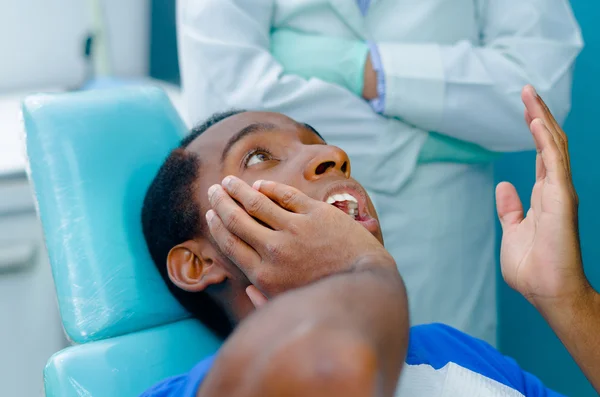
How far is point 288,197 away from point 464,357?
453 mm

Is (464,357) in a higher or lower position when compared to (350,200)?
lower

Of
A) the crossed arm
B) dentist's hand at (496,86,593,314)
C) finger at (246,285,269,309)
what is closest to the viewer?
the crossed arm

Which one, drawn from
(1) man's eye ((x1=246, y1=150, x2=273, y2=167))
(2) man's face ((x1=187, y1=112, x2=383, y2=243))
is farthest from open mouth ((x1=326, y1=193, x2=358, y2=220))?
(1) man's eye ((x1=246, y1=150, x2=273, y2=167))

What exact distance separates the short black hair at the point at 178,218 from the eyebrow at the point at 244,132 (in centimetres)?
6

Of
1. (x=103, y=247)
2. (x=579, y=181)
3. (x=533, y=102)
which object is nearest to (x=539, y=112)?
(x=533, y=102)

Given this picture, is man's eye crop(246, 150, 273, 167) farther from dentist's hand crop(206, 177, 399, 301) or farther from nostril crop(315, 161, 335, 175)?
dentist's hand crop(206, 177, 399, 301)

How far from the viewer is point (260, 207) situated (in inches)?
35.9

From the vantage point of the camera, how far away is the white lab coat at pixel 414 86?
1476 mm

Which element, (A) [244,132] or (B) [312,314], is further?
(A) [244,132]

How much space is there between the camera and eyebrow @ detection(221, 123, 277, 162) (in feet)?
3.99

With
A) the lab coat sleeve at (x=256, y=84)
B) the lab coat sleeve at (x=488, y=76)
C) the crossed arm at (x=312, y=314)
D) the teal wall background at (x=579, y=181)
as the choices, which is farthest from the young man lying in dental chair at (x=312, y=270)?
the teal wall background at (x=579, y=181)

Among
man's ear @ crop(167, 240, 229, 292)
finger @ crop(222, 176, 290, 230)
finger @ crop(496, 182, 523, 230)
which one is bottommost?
man's ear @ crop(167, 240, 229, 292)

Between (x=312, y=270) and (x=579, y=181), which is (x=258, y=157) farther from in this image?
(x=579, y=181)

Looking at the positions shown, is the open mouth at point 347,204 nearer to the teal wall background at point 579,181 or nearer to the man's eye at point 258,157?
the man's eye at point 258,157
